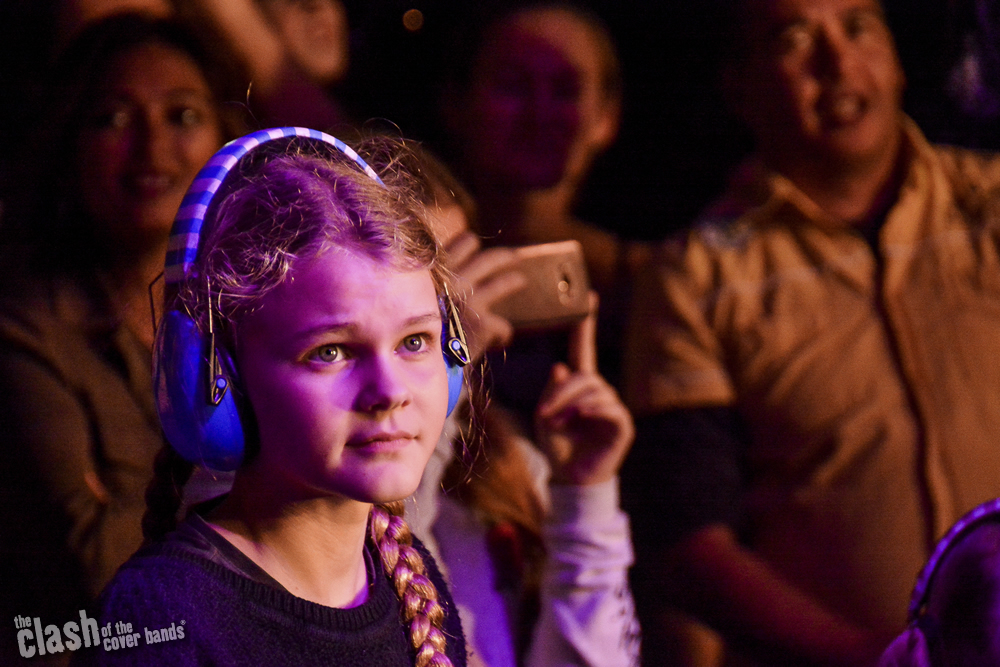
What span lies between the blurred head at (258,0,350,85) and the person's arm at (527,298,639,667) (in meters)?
0.58

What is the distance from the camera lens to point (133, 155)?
131 cm

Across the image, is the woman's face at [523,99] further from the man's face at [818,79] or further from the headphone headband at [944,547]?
the headphone headband at [944,547]

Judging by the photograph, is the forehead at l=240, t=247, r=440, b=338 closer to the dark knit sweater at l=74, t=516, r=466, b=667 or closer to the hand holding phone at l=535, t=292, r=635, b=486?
the dark knit sweater at l=74, t=516, r=466, b=667

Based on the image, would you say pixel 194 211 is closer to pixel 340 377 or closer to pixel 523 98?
pixel 340 377

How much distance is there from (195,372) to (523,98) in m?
1.05

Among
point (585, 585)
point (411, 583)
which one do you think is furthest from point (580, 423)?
point (411, 583)

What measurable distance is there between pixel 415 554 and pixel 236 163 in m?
0.42

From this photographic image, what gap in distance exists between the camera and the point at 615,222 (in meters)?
1.76

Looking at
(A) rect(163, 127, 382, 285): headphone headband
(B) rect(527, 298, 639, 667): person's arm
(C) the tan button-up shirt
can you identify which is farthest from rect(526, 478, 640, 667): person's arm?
(A) rect(163, 127, 382, 285): headphone headband

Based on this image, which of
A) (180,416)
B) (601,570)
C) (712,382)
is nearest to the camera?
(180,416)

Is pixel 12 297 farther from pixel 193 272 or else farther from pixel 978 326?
pixel 978 326

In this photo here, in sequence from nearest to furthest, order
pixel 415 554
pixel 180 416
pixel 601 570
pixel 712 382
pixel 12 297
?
pixel 180 416 < pixel 415 554 < pixel 12 297 < pixel 601 570 < pixel 712 382

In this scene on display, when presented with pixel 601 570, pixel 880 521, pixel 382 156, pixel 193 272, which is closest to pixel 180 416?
pixel 193 272

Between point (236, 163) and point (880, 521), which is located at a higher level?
point (236, 163)
